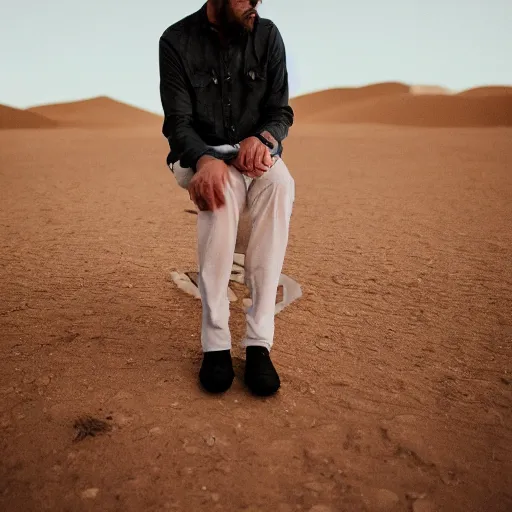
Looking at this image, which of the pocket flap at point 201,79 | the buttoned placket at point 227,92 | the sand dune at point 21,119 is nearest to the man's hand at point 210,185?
the buttoned placket at point 227,92

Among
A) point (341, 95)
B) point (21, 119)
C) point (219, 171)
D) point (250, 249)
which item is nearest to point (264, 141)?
point (219, 171)

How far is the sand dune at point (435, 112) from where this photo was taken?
82.4 ft

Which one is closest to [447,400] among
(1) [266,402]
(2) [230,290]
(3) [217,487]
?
(1) [266,402]

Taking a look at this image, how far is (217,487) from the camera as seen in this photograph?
5.67ft

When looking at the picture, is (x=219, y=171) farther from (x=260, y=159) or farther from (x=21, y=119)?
(x=21, y=119)

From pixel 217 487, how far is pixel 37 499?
61 centimetres

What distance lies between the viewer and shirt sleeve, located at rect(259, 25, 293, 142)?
2.49 m

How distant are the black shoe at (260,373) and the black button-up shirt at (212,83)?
965 millimetres

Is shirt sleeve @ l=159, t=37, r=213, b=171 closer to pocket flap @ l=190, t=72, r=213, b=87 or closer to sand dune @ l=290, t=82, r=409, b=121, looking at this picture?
pocket flap @ l=190, t=72, r=213, b=87

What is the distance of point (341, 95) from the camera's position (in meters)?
50.9

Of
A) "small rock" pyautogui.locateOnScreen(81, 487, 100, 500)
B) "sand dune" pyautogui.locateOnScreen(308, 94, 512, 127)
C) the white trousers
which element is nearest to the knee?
the white trousers

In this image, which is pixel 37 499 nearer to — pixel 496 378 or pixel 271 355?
pixel 271 355

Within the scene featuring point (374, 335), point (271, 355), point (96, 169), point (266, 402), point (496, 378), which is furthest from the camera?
point (96, 169)

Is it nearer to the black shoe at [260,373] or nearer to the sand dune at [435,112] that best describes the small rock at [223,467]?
the black shoe at [260,373]
